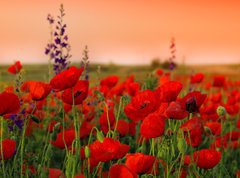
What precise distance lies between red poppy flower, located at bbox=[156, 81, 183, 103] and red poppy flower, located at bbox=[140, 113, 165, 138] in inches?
8.9

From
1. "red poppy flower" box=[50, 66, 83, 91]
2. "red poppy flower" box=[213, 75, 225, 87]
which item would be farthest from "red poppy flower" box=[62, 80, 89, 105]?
"red poppy flower" box=[213, 75, 225, 87]

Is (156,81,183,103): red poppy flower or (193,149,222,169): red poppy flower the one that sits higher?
(156,81,183,103): red poppy flower

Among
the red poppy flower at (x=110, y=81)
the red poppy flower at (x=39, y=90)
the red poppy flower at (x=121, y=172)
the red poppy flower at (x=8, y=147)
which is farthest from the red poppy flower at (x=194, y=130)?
the red poppy flower at (x=110, y=81)

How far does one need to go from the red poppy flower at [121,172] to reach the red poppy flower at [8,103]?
54 cm

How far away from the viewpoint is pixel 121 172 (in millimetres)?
1656

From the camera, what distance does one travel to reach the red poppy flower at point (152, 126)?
1.87 meters

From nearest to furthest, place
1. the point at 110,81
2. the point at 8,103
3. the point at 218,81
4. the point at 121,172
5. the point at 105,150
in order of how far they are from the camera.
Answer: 1. the point at 121,172
2. the point at 105,150
3. the point at 8,103
4. the point at 110,81
5. the point at 218,81

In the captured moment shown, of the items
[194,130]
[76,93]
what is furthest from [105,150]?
[194,130]

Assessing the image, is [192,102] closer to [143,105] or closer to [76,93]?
[143,105]

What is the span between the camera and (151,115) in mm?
1903

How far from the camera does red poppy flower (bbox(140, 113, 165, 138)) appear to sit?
1.87 metres

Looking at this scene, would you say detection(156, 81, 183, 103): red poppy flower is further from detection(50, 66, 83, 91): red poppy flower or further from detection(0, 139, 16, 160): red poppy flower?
detection(0, 139, 16, 160): red poppy flower

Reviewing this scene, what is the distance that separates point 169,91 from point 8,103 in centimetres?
71

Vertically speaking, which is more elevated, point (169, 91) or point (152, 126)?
point (169, 91)
